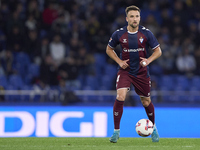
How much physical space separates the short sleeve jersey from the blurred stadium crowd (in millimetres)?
5114

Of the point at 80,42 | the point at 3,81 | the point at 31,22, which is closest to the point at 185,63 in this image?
the point at 80,42

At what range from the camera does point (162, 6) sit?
1572 centimetres

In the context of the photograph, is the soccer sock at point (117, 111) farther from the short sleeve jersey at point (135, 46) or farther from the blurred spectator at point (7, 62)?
the blurred spectator at point (7, 62)

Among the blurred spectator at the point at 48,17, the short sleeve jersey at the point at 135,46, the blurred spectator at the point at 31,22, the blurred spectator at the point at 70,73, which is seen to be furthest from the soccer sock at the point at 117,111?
the blurred spectator at the point at 48,17

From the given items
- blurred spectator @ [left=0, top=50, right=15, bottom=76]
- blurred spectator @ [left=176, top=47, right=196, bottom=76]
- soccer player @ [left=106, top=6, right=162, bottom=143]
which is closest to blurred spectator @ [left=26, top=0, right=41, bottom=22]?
blurred spectator @ [left=0, top=50, right=15, bottom=76]

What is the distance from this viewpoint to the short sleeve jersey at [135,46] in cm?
729

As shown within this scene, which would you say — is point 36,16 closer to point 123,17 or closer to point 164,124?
point 123,17

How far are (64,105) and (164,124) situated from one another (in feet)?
8.27

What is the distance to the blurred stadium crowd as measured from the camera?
43.0 ft

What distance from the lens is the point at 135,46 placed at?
23.9 ft

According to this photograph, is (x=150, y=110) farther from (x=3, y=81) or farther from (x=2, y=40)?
(x=2, y=40)

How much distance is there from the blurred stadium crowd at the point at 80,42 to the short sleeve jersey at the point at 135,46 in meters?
5.11

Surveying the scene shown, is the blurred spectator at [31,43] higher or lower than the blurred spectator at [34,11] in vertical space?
lower

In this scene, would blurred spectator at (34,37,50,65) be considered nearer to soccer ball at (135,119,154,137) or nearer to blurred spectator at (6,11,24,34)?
blurred spectator at (6,11,24,34)
